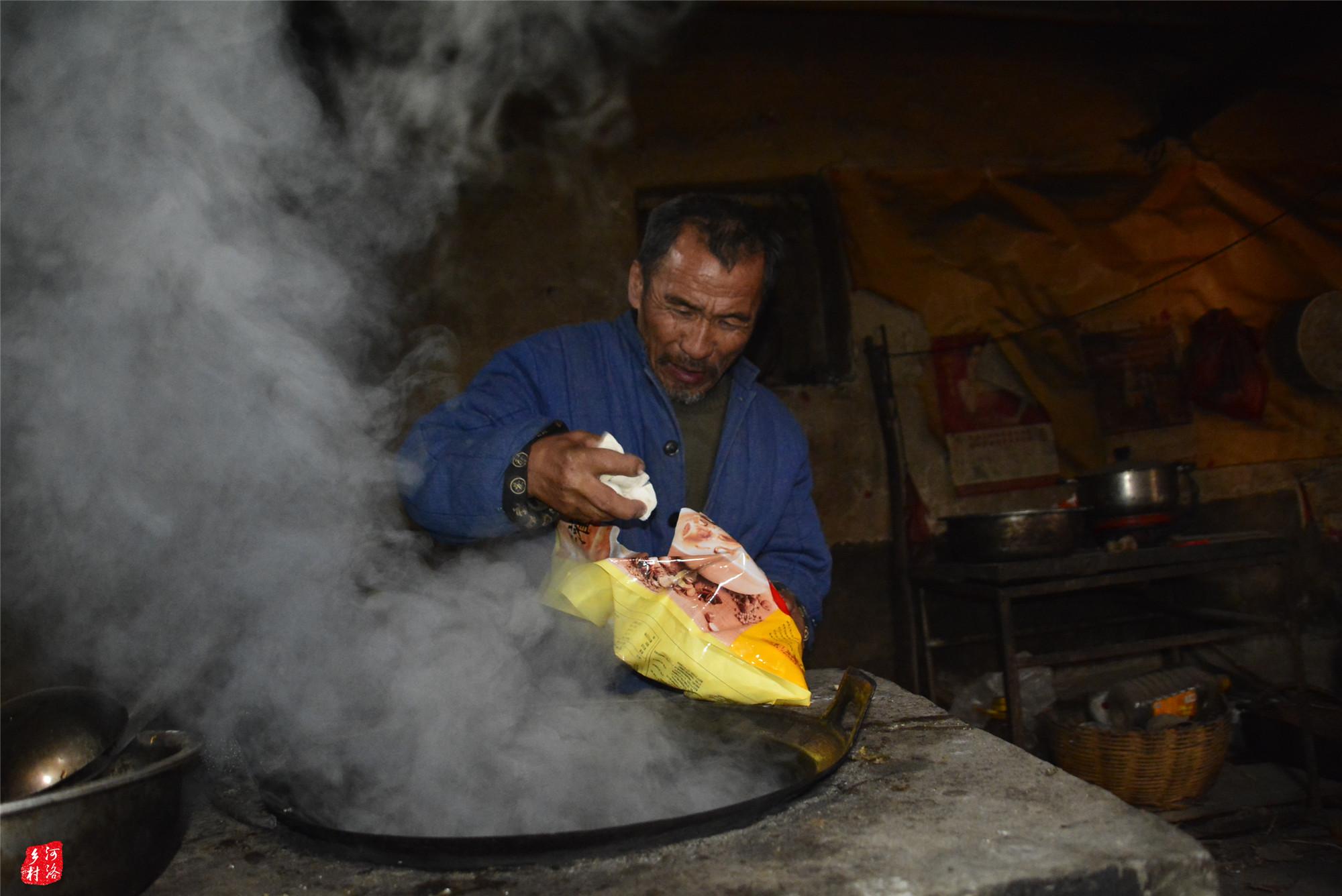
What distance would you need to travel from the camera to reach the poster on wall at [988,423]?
168 inches

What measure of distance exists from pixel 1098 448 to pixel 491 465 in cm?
361

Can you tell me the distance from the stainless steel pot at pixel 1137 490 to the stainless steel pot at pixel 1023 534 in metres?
0.17

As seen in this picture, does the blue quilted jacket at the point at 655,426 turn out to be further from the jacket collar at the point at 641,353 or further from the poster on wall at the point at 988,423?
the poster on wall at the point at 988,423

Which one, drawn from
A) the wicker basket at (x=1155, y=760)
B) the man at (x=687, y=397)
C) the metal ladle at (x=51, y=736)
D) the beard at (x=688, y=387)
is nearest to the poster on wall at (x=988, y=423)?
the wicker basket at (x=1155, y=760)

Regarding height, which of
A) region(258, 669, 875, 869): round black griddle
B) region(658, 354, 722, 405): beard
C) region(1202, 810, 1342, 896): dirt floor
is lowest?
region(1202, 810, 1342, 896): dirt floor

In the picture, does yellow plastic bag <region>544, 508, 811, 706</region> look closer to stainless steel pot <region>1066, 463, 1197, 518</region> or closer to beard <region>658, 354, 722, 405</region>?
beard <region>658, 354, 722, 405</region>

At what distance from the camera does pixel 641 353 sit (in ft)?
8.13

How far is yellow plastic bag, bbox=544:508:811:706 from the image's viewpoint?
4.52 feet

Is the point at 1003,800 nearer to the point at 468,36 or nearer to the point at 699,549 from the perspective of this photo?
the point at 699,549

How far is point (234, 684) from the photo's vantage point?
1.57m

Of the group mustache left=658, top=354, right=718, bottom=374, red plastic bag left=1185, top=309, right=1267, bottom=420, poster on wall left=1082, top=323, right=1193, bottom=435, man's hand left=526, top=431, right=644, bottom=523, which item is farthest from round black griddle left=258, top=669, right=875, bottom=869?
red plastic bag left=1185, top=309, right=1267, bottom=420

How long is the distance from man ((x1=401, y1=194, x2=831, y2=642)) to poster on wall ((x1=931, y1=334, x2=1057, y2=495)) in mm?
1850

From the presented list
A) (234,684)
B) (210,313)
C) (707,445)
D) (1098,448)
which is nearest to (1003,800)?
(234,684)

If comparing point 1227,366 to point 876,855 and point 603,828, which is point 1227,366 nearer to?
point 876,855
